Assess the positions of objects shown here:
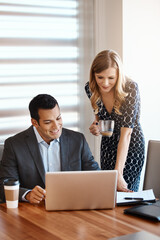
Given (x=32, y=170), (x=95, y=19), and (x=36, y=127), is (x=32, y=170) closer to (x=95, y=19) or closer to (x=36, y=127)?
(x=36, y=127)

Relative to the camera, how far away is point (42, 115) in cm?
252

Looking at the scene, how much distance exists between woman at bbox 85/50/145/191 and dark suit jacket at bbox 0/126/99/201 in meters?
0.25

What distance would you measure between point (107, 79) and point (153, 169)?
2.21 feet

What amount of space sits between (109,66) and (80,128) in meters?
1.34

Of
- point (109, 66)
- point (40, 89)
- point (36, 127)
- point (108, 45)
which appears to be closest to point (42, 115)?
point (36, 127)

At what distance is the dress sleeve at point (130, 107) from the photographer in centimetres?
275

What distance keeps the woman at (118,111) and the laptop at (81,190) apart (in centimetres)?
40

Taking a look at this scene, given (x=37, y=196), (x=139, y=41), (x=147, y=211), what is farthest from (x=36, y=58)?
(x=147, y=211)

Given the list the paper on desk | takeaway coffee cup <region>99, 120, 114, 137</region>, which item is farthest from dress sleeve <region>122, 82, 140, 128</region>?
the paper on desk

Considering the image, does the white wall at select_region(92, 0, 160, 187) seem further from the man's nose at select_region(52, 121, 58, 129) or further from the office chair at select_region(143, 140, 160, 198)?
the man's nose at select_region(52, 121, 58, 129)

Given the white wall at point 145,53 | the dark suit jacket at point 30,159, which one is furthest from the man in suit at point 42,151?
the white wall at point 145,53

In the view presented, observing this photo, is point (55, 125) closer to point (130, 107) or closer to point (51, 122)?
point (51, 122)

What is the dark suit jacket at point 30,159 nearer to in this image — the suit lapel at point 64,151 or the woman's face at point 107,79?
the suit lapel at point 64,151

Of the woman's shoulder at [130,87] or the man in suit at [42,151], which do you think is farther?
the woman's shoulder at [130,87]
